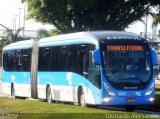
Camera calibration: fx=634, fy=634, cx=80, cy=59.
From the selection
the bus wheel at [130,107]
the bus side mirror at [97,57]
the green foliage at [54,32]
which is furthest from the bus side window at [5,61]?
the bus side mirror at [97,57]

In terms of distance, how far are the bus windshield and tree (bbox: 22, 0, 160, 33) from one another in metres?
19.6

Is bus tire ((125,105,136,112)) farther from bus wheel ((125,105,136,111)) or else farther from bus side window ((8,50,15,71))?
bus side window ((8,50,15,71))

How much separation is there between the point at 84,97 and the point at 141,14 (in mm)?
21885

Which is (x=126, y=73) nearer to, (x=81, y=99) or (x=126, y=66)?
(x=126, y=66)

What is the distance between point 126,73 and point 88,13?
2205cm

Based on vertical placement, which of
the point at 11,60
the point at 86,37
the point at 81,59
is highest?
the point at 86,37

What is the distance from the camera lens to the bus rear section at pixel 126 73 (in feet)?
75.4

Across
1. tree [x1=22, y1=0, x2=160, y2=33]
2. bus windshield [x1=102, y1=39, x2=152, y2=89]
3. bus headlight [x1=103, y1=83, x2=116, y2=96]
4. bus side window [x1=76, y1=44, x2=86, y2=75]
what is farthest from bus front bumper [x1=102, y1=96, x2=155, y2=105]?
tree [x1=22, y1=0, x2=160, y2=33]

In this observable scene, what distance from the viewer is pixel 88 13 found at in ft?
147

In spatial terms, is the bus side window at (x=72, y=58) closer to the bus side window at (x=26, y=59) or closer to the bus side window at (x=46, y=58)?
the bus side window at (x=46, y=58)

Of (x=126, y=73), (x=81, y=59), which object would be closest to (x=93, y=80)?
(x=126, y=73)

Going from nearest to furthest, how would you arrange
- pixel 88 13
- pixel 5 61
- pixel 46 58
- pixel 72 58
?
pixel 72 58, pixel 46 58, pixel 5 61, pixel 88 13

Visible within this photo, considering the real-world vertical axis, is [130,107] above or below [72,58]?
below

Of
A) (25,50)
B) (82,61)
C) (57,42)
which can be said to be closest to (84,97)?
(82,61)
